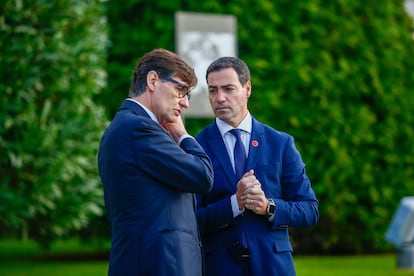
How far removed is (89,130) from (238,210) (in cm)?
517

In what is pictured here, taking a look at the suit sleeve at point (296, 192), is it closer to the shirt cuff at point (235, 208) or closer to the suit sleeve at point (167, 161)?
the shirt cuff at point (235, 208)

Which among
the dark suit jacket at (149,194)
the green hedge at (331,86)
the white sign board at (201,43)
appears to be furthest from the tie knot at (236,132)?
the green hedge at (331,86)

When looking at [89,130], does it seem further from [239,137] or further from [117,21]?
[239,137]

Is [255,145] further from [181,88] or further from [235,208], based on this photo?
[181,88]

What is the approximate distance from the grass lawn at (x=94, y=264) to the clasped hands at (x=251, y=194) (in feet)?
21.6

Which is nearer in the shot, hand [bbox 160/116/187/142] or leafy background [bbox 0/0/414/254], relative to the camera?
hand [bbox 160/116/187/142]

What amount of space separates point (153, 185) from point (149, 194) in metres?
0.05

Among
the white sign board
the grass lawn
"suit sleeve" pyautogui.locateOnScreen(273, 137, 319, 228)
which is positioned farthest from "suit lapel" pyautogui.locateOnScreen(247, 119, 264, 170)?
the grass lawn

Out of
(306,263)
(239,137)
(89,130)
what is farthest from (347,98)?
(239,137)

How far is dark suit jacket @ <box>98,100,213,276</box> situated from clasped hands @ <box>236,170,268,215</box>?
0.33 metres

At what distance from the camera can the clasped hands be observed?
3899 mm

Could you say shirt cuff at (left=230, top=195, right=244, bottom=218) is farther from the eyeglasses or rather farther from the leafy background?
the leafy background

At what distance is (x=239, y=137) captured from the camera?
421 cm

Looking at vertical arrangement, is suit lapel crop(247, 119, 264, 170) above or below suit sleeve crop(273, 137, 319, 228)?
above
